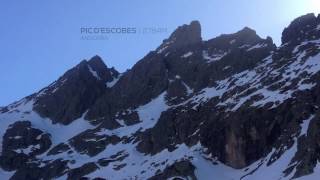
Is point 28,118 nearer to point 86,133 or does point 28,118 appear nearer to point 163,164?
point 86,133

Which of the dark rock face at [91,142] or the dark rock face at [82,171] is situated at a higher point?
the dark rock face at [91,142]

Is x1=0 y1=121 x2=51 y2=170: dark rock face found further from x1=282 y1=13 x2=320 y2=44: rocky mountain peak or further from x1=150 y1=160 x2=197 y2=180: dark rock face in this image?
x1=282 y1=13 x2=320 y2=44: rocky mountain peak

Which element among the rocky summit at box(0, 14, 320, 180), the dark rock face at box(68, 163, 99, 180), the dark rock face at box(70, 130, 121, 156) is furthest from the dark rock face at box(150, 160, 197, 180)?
the dark rock face at box(70, 130, 121, 156)

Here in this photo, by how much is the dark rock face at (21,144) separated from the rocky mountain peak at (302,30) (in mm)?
71435

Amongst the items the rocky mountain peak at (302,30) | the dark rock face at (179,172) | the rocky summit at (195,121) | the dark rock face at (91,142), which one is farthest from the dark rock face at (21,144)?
the rocky mountain peak at (302,30)

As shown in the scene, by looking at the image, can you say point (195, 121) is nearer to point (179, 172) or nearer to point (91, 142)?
point (179, 172)

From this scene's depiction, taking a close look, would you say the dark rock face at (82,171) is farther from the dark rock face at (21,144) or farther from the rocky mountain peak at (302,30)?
the rocky mountain peak at (302,30)

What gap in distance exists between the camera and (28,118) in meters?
196

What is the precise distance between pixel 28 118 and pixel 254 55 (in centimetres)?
7470

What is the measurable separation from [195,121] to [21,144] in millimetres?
60787

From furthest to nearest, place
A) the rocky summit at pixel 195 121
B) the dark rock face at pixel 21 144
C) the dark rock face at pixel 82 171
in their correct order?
the dark rock face at pixel 21 144 < the dark rock face at pixel 82 171 < the rocky summit at pixel 195 121

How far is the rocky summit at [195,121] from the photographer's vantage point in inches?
4456

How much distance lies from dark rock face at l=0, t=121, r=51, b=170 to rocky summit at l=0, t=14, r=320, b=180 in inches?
11.4

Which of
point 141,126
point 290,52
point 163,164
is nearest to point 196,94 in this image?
point 141,126
